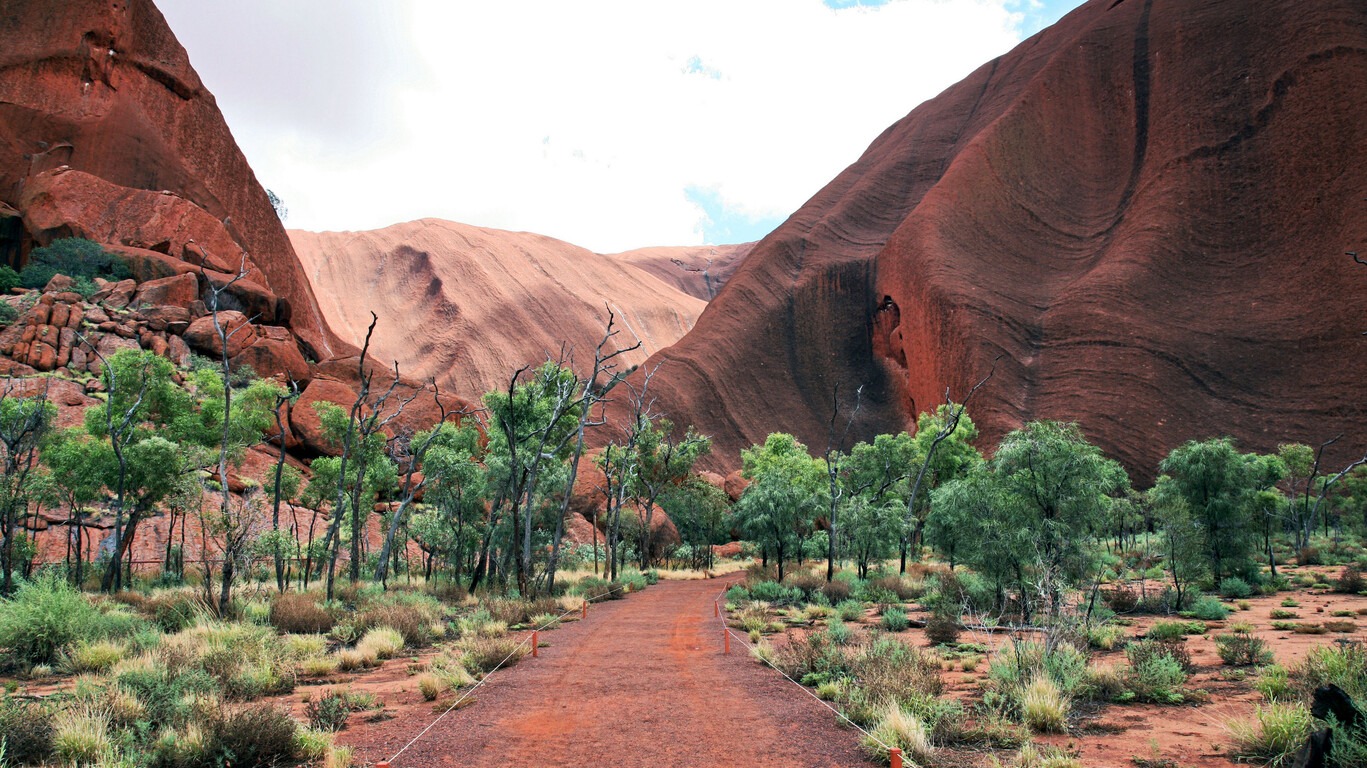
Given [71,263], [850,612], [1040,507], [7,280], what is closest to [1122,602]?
[1040,507]

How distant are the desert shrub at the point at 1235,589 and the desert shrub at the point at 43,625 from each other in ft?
89.3

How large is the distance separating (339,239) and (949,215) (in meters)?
108

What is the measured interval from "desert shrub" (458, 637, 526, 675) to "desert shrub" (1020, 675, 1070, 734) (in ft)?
26.7

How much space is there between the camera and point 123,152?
55.3 metres

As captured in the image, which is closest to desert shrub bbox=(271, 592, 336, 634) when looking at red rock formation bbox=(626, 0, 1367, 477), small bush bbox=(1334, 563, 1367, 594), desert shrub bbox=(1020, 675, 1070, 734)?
desert shrub bbox=(1020, 675, 1070, 734)

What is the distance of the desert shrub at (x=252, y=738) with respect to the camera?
6.91 m

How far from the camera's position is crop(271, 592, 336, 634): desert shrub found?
51.5 ft

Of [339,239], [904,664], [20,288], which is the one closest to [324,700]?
[904,664]

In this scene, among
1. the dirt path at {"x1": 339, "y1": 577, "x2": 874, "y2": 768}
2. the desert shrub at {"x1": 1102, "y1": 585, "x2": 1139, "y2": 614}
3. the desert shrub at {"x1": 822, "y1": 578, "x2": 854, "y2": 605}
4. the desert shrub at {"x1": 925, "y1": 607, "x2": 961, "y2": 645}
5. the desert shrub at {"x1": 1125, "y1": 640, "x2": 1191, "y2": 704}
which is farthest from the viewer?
the desert shrub at {"x1": 822, "y1": 578, "x2": 854, "y2": 605}

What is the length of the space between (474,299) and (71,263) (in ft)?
212

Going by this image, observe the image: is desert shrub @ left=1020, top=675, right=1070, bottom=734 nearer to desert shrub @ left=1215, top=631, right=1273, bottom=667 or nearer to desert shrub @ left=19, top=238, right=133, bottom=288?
desert shrub @ left=1215, top=631, right=1273, bottom=667

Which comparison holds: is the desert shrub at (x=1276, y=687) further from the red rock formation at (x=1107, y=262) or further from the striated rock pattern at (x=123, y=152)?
the striated rock pattern at (x=123, y=152)

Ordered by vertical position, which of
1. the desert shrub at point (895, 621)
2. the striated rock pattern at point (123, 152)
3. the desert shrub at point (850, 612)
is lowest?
the desert shrub at point (850, 612)

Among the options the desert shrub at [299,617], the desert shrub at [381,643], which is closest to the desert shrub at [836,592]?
the desert shrub at [381,643]
